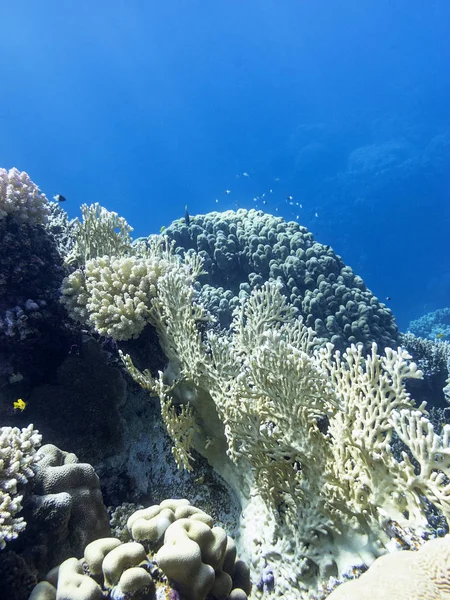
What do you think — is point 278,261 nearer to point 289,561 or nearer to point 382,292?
point 289,561

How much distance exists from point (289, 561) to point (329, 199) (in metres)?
104

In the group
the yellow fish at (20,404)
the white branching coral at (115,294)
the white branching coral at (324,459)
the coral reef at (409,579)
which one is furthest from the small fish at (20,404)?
the coral reef at (409,579)

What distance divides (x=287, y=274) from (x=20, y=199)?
22.6 ft

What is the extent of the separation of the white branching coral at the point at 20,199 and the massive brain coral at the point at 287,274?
13.6 feet

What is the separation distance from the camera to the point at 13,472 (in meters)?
3.04

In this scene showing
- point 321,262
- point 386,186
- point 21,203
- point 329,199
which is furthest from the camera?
point 329,199

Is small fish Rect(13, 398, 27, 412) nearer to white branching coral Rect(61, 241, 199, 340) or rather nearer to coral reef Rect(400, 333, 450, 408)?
white branching coral Rect(61, 241, 199, 340)

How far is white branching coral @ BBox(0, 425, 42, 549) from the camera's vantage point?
272cm

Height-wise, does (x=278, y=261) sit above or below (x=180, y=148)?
below

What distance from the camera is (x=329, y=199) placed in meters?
98.3

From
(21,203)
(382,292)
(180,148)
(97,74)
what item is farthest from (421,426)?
(180,148)

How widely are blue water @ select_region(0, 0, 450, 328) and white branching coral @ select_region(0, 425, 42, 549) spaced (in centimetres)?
6662

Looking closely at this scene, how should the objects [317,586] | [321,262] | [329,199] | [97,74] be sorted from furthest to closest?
1. [97,74]
2. [329,199]
3. [321,262]
4. [317,586]

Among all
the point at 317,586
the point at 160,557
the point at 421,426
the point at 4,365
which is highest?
the point at 4,365
